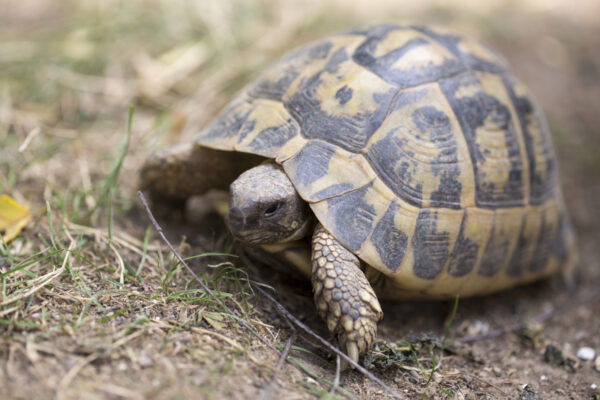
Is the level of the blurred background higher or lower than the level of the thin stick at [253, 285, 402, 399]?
higher

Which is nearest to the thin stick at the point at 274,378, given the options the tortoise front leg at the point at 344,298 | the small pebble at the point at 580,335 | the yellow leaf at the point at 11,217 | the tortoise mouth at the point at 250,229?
the tortoise front leg at the point at 344,298

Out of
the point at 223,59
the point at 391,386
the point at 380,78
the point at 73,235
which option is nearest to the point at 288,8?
the point at 223,59

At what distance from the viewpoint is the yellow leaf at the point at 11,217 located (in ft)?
7.81

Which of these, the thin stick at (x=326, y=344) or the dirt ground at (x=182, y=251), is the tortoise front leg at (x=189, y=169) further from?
the thin stick at (x=326, y=344)

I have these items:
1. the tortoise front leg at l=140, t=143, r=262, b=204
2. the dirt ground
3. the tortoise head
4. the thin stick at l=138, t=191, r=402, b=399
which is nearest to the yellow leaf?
the dirt ground

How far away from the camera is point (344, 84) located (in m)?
2.47

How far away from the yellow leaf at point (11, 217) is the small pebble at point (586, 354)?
9.01 feet

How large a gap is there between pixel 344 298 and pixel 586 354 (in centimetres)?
140

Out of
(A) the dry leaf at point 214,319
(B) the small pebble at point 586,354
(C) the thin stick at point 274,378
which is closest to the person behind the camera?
(C) the thin stick at point 274,378

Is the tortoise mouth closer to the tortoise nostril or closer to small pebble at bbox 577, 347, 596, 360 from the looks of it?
the tortoise nostril

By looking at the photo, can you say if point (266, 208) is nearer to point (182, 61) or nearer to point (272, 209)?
point (272, 209)

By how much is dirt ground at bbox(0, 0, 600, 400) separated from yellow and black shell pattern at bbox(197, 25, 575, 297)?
36 centimetres

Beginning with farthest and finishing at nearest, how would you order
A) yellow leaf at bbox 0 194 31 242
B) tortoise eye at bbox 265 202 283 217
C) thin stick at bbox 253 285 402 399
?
yellow leaf at bbox 0 194 31 242
tortoise eye at bbox 265 202 283 217
thin stick at bbox 253 285 402 399

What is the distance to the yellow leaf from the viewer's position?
2381 millimetres
